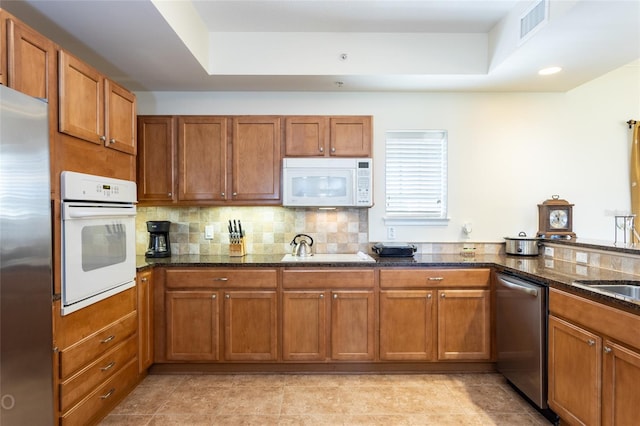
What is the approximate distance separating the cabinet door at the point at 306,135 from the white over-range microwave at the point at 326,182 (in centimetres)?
12

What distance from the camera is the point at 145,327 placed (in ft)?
8.89

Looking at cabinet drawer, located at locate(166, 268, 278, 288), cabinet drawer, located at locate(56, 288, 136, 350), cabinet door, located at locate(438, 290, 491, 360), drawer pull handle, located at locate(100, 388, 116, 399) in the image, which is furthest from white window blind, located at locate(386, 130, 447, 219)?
drawer pull handle, located at locate(100, 388, 116, 399)

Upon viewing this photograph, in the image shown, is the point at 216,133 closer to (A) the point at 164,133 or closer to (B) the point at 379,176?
(A) the point at 164,133

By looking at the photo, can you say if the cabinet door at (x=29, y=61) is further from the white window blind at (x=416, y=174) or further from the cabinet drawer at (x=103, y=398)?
the white window blind at (x=416, y=174)

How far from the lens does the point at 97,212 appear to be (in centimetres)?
204

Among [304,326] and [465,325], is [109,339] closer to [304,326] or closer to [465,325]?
[304,326]

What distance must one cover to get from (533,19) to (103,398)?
352cm

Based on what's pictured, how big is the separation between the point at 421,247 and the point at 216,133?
6.97 ft

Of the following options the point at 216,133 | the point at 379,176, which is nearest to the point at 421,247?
the point at 379,176

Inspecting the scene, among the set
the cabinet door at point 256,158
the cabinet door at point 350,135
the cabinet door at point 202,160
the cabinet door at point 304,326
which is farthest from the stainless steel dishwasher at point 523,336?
the cabinet door at point 202,160

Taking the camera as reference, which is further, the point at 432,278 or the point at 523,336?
the point at 432,278

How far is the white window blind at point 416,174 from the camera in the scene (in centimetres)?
341

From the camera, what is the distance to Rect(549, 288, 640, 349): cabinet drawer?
5.26 ft

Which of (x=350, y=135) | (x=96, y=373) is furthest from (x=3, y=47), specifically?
(x=350, y=135)
